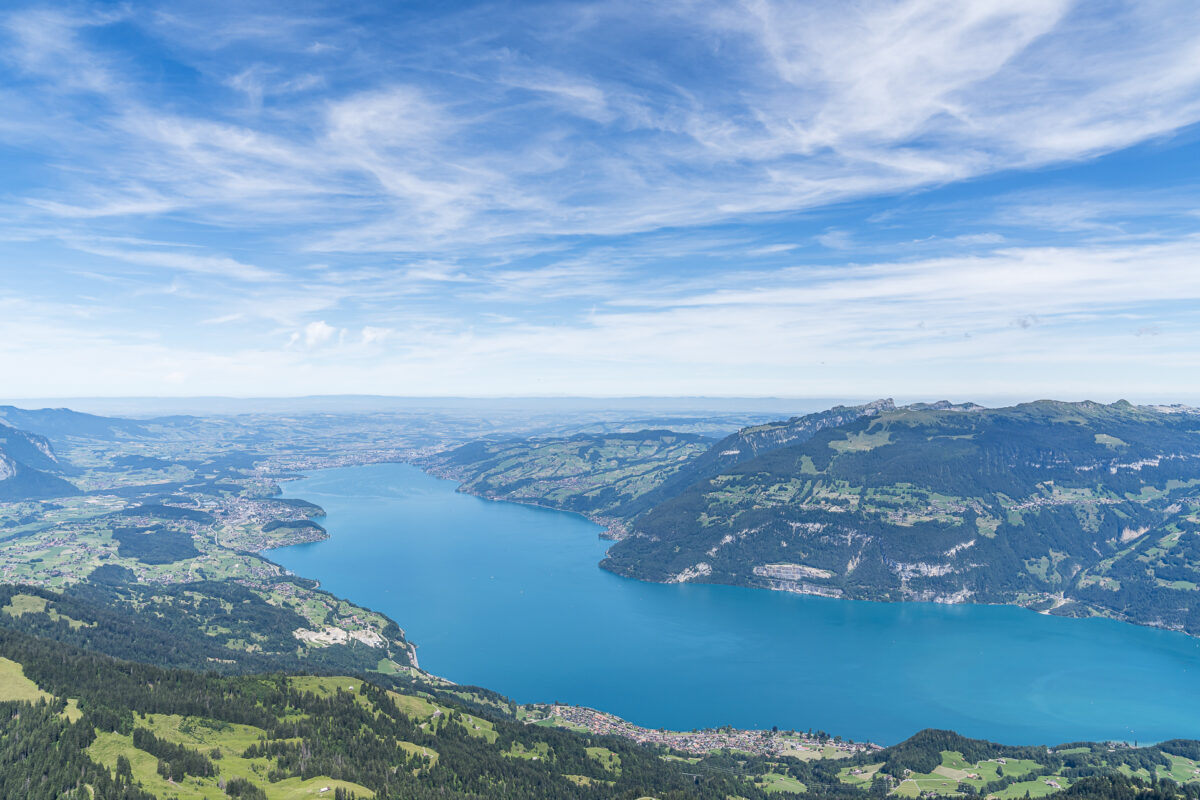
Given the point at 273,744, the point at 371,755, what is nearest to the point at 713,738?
the point at 371,755

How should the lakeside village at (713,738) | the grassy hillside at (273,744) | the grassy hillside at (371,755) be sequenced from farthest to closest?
the lakeside village at (713,738) → the grassy hillside at (371,755) → the grassy hillside at (273,744)

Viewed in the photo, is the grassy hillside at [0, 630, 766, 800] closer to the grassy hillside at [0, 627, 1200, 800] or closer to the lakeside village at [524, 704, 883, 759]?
the grassy hillside at [0, 627, 1200, 800]

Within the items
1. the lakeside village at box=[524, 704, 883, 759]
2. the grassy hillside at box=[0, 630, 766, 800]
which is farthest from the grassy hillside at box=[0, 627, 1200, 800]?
the lakeside village at box=[524, 704, 883, 759]

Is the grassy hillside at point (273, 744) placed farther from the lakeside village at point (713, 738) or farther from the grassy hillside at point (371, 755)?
the lakeside village at point (713, 738)

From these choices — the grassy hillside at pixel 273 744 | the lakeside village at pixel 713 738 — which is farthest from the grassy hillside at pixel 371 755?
the lakeside village at pixel 713 738

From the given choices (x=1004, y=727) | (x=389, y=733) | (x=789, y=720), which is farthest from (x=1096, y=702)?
(x=389, y=733)

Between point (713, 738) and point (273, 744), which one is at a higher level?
point (273, 744)

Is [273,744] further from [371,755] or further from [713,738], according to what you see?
[713,738]

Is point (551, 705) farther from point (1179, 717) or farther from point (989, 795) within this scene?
point (1179, 717)
